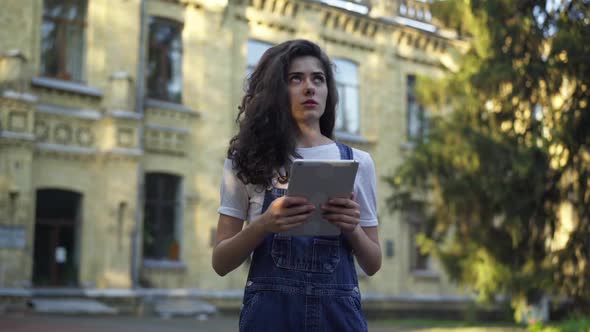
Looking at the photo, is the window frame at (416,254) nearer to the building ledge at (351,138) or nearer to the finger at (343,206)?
the building ledge at (351,138)

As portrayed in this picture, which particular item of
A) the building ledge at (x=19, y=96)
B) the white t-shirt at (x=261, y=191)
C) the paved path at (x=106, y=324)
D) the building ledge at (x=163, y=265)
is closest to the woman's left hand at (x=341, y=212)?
the white t-shirt at (x=261, y=191)

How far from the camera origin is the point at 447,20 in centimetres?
1941

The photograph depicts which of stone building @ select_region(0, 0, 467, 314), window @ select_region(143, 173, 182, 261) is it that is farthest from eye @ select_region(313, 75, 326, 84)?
window @ select_region(143, 173, 182, 261)

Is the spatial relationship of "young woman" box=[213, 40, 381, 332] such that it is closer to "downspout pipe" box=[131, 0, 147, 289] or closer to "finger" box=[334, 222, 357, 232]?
"finger" box=[334, 222, 357, 232]

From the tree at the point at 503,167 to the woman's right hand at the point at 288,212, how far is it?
9.78 meters

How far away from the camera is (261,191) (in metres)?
2.94

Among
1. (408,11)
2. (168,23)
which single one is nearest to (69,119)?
(168,23)

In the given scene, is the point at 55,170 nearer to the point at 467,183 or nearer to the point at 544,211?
the point at 467,183

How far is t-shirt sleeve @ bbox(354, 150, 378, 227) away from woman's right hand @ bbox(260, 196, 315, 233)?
40 cm

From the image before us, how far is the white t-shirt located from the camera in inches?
116

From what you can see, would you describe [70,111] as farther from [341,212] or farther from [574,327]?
[341,212]

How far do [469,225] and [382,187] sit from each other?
9500 millimetres

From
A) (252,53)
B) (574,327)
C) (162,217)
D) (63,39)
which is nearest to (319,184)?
(574,327)

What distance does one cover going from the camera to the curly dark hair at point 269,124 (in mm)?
2893
